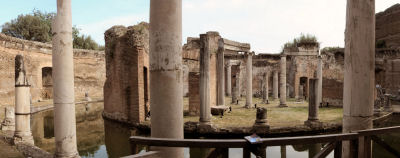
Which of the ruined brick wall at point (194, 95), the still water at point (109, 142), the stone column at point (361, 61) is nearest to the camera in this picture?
the stone column at point (361, 61)

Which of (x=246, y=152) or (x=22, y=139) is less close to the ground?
(x=246, y=152)

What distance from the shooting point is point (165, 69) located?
8.41ft

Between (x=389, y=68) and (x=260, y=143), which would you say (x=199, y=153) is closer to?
(x=260, y=143)

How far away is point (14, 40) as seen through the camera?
58.3 ft

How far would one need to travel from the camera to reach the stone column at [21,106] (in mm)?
7160

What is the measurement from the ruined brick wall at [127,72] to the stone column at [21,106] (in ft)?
13.9

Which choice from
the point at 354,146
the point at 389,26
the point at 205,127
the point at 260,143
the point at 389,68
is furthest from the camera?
the point at 389,26

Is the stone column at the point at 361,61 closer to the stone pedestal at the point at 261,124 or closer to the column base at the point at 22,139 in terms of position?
the stone pedestal at the point at 261,124

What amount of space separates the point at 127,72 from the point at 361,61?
1007 centimetres

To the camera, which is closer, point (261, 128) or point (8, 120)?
point (261, 128)

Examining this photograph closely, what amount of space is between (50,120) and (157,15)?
12523 millimetres

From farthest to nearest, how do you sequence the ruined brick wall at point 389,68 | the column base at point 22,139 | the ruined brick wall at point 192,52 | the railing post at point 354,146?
1. the ruined brick wall at point 389,68
2. the ruined brick wall at point 192,52
3. the column base at point 22,139
4. the railing post at point 354,146

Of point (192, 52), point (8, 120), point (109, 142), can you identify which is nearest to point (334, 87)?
point (192, 52)

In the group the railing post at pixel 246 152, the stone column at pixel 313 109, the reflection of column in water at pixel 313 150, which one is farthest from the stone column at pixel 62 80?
the stone column at pixel 313 109
